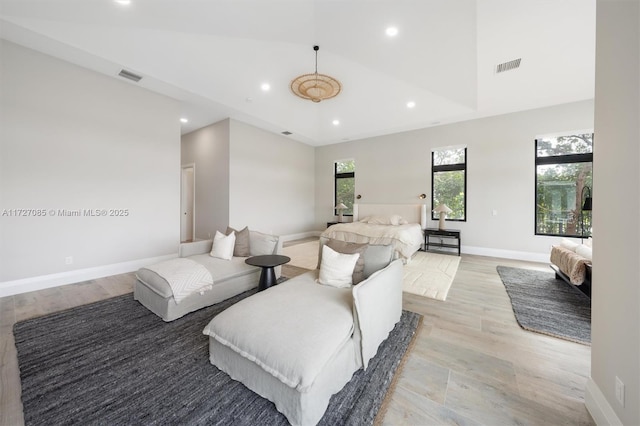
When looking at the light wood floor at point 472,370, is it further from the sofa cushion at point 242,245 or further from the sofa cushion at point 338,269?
the sofa cushion at point 242,245

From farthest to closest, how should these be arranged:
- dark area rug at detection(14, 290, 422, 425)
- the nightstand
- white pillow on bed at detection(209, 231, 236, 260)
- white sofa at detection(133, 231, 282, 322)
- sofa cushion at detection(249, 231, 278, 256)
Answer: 1. the nightstand
2. sofa cushion at detection(249, 231, 278, 256)
3. white pillow on bed at detection(209, 231, 236, 260)
4. white sofa at detection(133, 231, 282, 322)
5. dark area rug at detection(14, 290, 422, 425)

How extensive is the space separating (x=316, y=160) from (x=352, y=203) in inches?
84.3

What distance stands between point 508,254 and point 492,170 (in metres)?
1.95

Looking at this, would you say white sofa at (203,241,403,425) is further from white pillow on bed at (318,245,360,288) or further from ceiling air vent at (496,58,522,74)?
ceiling air vent at (496,58,522,74)

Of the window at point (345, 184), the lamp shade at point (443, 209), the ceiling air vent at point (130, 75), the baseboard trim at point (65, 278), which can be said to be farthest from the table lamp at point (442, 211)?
the ceiling air vent at point (130, 75)

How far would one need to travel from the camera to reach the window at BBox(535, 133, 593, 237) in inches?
183

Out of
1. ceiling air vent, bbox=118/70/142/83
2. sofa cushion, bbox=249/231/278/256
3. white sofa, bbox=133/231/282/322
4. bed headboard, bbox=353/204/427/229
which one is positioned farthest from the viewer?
bed headboard, bbox=353/204/427/229

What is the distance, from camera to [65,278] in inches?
138

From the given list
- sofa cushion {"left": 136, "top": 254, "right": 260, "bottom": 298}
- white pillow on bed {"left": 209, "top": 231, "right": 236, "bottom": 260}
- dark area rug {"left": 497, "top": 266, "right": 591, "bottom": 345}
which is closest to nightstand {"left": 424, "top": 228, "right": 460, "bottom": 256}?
dark area rug {"left": 497, "top": 266, "right": 591, "bottom": 345}

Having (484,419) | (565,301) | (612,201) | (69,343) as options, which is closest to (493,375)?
(484,419)

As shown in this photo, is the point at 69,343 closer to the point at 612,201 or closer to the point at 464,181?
the point at 612,201

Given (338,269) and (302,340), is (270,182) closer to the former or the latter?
(338,269)

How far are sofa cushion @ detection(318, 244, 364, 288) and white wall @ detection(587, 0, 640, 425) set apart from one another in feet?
5.34

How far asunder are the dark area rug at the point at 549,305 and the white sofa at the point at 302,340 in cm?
175
